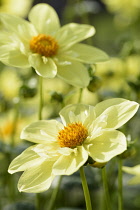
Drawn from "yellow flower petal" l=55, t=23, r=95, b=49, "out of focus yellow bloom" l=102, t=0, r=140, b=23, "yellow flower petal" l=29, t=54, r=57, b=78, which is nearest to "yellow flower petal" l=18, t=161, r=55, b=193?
"yellow flower petal" l=29, t=54, r=57, b=78

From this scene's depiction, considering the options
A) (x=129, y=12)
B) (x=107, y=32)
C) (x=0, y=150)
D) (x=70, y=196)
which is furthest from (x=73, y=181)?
(x=107, y=32)

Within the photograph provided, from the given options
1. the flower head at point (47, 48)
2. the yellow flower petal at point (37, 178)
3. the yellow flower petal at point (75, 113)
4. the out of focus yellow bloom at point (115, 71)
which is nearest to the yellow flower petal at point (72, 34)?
the flower head at point (47, 48)

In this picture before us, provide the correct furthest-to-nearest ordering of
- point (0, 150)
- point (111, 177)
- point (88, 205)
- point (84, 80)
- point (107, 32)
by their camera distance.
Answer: point (107, 32), point (111, 177), point (0, 150), point (84, 80), point (88, 205)

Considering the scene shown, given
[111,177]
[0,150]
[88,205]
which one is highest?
[88,205]

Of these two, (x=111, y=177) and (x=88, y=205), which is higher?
(x=88, y=205)

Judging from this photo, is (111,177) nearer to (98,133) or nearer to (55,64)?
(55,64)
